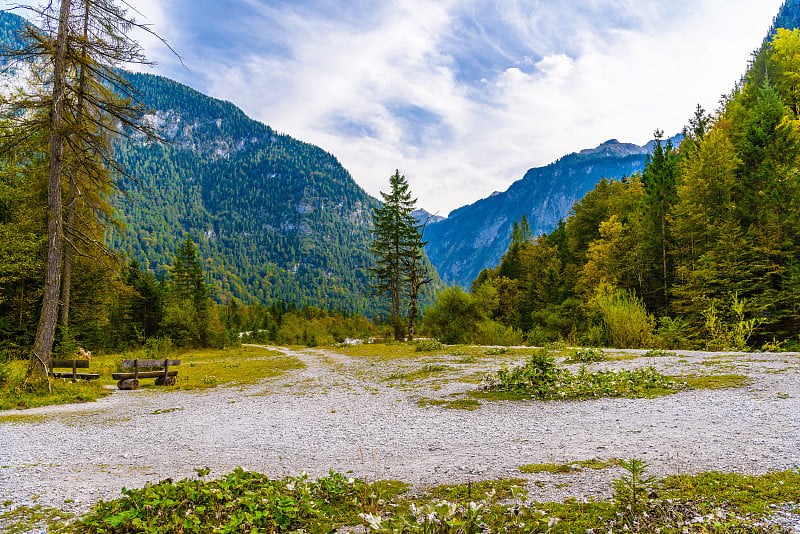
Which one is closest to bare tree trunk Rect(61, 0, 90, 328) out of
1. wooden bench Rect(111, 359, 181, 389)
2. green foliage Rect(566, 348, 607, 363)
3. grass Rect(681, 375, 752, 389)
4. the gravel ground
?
wooden bench Rect(111, 359, 181, 389)

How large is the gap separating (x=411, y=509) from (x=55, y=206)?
14994mm

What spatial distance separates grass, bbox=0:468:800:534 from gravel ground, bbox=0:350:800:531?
0.33m

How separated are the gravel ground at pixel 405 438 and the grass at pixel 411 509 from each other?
1.10 feet

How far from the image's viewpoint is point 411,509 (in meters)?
3.18

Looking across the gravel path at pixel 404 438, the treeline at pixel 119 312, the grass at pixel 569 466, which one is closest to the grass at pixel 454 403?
the gravel path at pixel 404 438

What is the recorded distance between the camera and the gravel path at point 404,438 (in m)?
4.35

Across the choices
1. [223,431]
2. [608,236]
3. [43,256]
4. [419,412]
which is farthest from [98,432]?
[608,236]

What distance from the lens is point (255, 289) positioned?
185750mm

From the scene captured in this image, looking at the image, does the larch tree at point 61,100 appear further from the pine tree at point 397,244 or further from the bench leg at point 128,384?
the pine tree at point 397,244

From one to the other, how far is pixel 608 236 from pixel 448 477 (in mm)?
35799

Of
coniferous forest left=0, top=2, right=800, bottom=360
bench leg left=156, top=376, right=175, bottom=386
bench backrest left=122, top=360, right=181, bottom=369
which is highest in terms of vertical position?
coniferous forest left=0, top=2, right=800, bottom=360

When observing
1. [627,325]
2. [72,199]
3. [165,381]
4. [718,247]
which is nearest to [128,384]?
[165,381]

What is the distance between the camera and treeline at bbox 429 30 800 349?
→ 61.1 ft

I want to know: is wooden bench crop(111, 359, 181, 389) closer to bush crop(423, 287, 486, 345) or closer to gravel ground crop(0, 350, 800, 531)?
gravel ground crop(0, 350, 800, 531)
